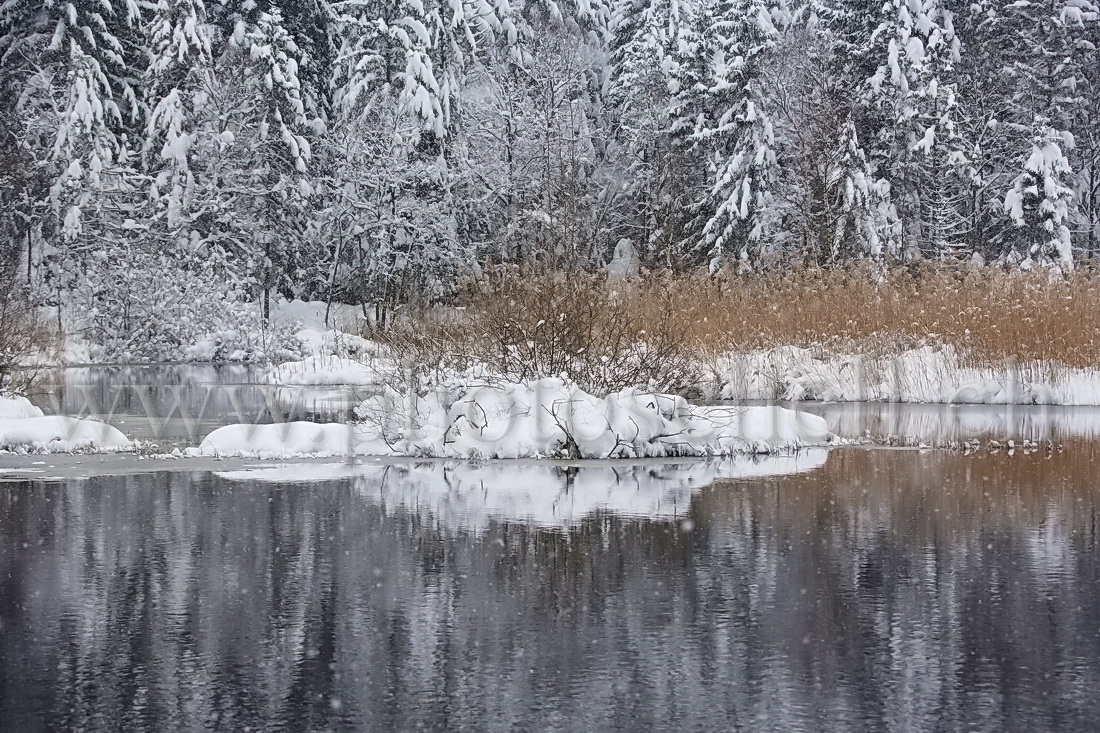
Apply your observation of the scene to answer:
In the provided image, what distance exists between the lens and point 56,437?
1672 cm

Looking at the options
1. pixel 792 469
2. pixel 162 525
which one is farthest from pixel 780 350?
pixel 162 525

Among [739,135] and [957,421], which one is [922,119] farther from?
[957,421]

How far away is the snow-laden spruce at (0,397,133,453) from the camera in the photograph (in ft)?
54.0

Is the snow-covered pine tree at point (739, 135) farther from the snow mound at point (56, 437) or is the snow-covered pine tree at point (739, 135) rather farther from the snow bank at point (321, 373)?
the snow mound at point (56, 437)

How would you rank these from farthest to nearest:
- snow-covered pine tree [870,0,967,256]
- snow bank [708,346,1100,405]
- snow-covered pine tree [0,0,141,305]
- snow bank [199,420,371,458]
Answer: snow-covered pine tree [870,0,967,256] < snow-covered pine tree [0,0,141,305] < snow bank [708,346,1100,405] < snow bank [199,420,371,458]

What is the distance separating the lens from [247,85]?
162 ft

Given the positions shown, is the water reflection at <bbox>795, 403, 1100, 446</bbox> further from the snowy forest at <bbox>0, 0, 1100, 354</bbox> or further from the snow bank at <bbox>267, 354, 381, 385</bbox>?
the snowy forest at <bbox>0, 0, 1100, 354</bbox>

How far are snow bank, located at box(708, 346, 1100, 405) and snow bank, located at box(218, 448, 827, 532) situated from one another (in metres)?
8.56

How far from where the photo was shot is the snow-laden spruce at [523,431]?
1595cm

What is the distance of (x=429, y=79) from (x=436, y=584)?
42.2 m

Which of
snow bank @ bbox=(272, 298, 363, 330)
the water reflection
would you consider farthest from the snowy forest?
the water reflection

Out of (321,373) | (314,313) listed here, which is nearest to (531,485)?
(321,373)

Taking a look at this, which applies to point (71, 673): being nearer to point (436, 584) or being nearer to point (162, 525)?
point (436, 584)

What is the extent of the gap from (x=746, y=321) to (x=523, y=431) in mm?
11317
